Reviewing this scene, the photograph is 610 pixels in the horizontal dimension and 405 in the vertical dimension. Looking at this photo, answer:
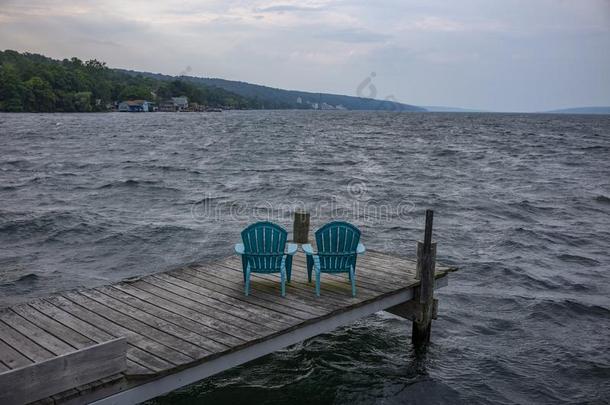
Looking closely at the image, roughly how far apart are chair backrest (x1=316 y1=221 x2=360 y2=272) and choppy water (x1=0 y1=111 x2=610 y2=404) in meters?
1.90

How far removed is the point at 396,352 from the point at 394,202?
1609 centimetres

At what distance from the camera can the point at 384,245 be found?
1659cm

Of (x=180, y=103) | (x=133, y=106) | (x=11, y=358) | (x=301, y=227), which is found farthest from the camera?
(x=180, y=103)

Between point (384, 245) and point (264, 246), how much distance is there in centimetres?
956

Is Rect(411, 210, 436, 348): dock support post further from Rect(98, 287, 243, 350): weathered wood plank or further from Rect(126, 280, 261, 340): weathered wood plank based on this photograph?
Rect(98, 287, 243, 350): weathered wood plank

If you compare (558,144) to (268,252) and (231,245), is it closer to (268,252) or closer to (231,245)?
(231,245)

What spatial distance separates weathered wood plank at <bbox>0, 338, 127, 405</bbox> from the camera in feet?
14.2

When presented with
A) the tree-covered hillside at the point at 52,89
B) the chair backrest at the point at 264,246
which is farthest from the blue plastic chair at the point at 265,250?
the tree-covered hillside at the point at 52,89

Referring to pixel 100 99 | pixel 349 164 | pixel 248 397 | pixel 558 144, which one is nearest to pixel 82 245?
pixel 248 397

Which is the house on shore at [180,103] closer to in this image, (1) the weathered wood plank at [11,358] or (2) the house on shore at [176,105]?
(2) the house on shore at [176,105]

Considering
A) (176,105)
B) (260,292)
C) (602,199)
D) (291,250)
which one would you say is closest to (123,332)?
(260,292)

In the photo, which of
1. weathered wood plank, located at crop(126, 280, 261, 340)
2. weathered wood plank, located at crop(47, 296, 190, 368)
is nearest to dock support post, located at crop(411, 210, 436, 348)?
weathered wood plank, located at crop(126, 280, 261, 340)

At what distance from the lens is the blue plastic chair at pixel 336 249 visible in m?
7.74

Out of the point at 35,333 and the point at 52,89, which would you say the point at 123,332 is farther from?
the point at 52,89
